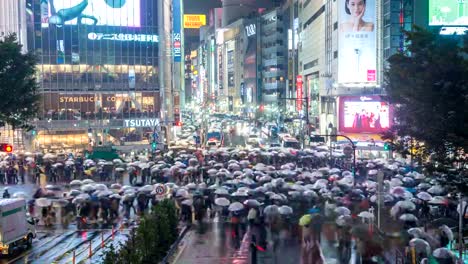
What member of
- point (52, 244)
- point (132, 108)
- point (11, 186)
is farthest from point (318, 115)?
point (52, 244)

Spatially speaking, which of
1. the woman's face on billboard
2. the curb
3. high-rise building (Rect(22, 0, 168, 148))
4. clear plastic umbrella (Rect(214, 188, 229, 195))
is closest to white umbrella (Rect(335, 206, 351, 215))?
the curb

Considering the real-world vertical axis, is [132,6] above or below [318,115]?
above

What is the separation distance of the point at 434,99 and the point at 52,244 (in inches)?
584

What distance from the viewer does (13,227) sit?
21.6 m

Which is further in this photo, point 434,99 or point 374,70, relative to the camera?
point 374,70

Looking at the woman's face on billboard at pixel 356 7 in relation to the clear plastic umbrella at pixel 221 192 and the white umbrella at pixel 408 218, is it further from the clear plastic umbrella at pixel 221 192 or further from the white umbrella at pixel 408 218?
the white umbrella at pixel 408 218

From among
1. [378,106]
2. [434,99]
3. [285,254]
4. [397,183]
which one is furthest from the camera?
[378,106]

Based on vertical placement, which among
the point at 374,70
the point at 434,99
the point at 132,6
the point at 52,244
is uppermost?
the point at 132,6

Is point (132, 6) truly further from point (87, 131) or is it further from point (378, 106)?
point (378, 106)

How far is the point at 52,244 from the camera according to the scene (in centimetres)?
2373

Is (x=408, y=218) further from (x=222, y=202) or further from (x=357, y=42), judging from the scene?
(x=357, y=42)

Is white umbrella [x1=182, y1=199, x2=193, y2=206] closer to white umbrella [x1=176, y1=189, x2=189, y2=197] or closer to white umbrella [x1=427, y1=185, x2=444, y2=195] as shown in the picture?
white umbrella [x1=176, y1=189, x2=189, y2=197]

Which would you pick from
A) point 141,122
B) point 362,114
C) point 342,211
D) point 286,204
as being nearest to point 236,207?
point 286,204

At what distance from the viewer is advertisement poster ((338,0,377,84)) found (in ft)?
227
